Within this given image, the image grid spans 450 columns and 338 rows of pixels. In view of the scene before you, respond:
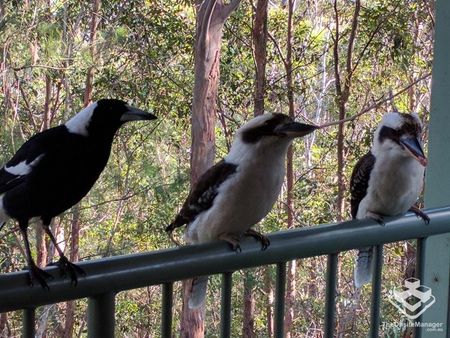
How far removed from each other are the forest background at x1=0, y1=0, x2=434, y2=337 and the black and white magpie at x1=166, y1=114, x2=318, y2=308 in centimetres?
458

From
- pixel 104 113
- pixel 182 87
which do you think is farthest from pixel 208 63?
pixel 104 113

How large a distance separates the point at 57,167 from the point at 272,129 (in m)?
0.51

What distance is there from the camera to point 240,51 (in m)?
7.27

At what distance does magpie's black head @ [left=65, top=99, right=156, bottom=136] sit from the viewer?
1.72 m

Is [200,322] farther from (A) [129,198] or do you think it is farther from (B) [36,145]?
(B) [36,145]

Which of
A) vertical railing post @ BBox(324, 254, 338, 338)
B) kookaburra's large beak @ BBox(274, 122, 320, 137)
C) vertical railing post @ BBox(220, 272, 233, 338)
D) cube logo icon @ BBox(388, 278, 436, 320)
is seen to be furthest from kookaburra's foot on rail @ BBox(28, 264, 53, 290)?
cube logo icon @ BBox(388, 278, 436, 320)

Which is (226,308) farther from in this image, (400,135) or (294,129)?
(400,135)

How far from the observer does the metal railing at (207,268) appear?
1013mm

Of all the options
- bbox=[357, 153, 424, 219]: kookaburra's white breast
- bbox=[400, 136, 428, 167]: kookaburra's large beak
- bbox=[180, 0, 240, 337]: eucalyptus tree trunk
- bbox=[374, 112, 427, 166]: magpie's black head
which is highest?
bbox=[180, 0, 240, 337]: eucalyptus tree trunk

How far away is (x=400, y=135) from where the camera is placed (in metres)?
2.02

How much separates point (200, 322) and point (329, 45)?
339cm

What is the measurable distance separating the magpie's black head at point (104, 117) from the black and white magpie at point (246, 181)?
0.77 feet

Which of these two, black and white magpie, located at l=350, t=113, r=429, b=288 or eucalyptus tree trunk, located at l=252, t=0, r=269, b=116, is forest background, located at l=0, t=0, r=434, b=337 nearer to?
eucalyptus tree trunk, located at l=252, t=0, r=269, b=116

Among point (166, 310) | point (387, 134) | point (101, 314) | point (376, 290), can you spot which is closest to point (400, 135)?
point (387, 134)
